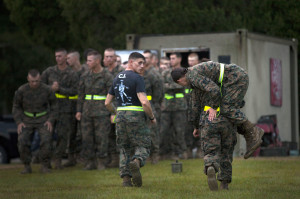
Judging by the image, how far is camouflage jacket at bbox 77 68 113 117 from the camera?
15672mm

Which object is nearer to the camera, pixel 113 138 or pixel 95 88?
pixel 95 88

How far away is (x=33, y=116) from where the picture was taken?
1589 centimetres

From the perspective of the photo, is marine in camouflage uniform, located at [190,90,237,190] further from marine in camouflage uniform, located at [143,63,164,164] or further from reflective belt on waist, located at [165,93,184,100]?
reflective belt on waist, located at [165,93,184,100]

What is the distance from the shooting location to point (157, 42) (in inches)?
804

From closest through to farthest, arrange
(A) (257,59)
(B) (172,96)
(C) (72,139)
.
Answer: (C) (72,139), (B) (172,96), (A) (257,59)

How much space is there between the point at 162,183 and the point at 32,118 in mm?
4248

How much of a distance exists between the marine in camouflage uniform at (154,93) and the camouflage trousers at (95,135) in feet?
3.42

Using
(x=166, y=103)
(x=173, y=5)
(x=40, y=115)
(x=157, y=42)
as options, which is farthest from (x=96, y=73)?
(x=173, y=5)

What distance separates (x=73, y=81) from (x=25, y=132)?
1821mm

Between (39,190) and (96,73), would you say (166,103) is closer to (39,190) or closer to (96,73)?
(96,73)

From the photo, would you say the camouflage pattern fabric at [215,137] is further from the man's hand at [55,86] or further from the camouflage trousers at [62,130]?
the camouflage trousers at [62,130]

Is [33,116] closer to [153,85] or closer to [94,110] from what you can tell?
[94,110]

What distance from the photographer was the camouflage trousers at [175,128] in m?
18.3

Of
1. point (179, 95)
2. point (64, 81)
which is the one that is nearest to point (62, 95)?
point (64, 81)
